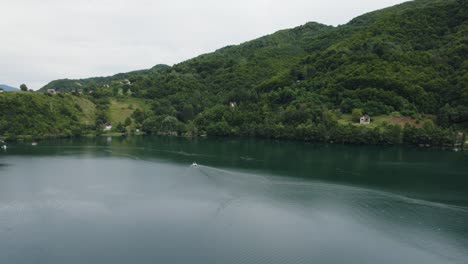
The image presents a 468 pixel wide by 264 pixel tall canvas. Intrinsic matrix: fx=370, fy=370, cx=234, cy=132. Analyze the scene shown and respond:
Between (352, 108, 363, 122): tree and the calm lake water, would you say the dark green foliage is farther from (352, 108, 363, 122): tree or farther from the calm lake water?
(352, 108, 363, 122): tree

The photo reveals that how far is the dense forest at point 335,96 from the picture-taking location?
69.3m

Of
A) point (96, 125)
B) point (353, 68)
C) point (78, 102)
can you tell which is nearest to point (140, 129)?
point (96, 125)

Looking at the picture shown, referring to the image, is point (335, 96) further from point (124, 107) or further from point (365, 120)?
point (124, 107)

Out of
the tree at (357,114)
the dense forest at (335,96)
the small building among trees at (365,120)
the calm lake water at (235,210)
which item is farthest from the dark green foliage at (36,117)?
the small building among trees at (365,120)

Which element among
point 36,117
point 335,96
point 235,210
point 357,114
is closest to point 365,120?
point 357,114

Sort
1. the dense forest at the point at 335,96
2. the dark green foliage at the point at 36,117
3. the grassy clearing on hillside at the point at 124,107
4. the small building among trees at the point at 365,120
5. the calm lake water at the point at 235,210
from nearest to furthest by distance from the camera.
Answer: the calm lake water at the point at 235,210 → the dense forest at the point at 335,96 → the small building among trees at the point at 365,120 → the dark green foliage at the point at 36,117 → the grassy clearing on hillside at the point at 124,107

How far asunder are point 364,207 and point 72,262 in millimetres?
21137

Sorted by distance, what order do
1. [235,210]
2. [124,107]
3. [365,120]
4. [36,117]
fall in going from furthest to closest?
[124,107] < [36,117] < [365,120] < [235,210]

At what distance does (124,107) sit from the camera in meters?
106

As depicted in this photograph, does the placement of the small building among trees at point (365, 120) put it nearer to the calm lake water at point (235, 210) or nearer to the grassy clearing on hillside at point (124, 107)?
the calm lake water at point (235, 210)

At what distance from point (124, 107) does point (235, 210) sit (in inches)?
3317

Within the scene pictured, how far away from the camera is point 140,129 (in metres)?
97.2

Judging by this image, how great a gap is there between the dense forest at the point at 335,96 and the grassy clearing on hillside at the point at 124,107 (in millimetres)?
623

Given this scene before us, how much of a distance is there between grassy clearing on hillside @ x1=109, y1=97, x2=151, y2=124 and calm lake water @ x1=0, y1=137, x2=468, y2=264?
1945 inches
